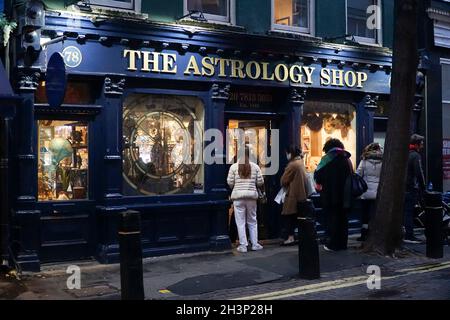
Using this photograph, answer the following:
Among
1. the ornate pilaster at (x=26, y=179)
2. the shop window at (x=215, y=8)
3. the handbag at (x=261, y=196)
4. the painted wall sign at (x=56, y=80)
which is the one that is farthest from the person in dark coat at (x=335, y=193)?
the ornate pilaster at (x=26, y=179)

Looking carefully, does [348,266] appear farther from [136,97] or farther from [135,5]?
[135,5]

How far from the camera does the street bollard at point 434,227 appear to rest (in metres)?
10.3

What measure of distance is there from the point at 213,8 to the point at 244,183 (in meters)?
3.35

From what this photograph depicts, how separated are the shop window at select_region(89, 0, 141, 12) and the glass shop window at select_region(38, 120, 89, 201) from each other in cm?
200

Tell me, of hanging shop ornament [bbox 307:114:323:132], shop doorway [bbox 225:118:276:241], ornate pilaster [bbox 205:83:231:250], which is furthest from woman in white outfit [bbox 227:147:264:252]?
hanging shop ornament [bbox 307:114:323:132]

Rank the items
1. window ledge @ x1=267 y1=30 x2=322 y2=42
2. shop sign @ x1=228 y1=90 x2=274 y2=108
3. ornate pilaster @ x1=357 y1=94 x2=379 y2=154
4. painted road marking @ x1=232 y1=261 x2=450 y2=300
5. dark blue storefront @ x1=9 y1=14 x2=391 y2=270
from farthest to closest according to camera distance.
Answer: ornate pilaster @ x1=357 y1=94 x2=379 y2=154 → window ledge @ x1=267 y1=30 x2=322 y2=42 → shop sign @ x1=228 y1=90 x2=274 y2=108 → dark blue storefront @ x1=9 y1=14 x2=391 y2=270 → painted road marking @ x1=232 y1=261 x2=450 y2=300

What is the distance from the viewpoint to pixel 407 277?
8.84 m

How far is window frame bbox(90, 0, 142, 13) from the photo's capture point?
1002cm

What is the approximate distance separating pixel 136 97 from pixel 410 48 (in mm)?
4675

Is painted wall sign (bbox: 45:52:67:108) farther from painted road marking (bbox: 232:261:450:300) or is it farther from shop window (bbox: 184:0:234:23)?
painted road marking (bbox: 232:261:450:300)

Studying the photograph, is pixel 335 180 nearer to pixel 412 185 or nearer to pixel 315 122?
pixel 412 185

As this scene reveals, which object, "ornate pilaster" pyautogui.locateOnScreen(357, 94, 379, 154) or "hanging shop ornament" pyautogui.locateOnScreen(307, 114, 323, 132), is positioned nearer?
"hanging shop ornament" pyautogui.locateOnScreen(307, 114, 323, 132)
